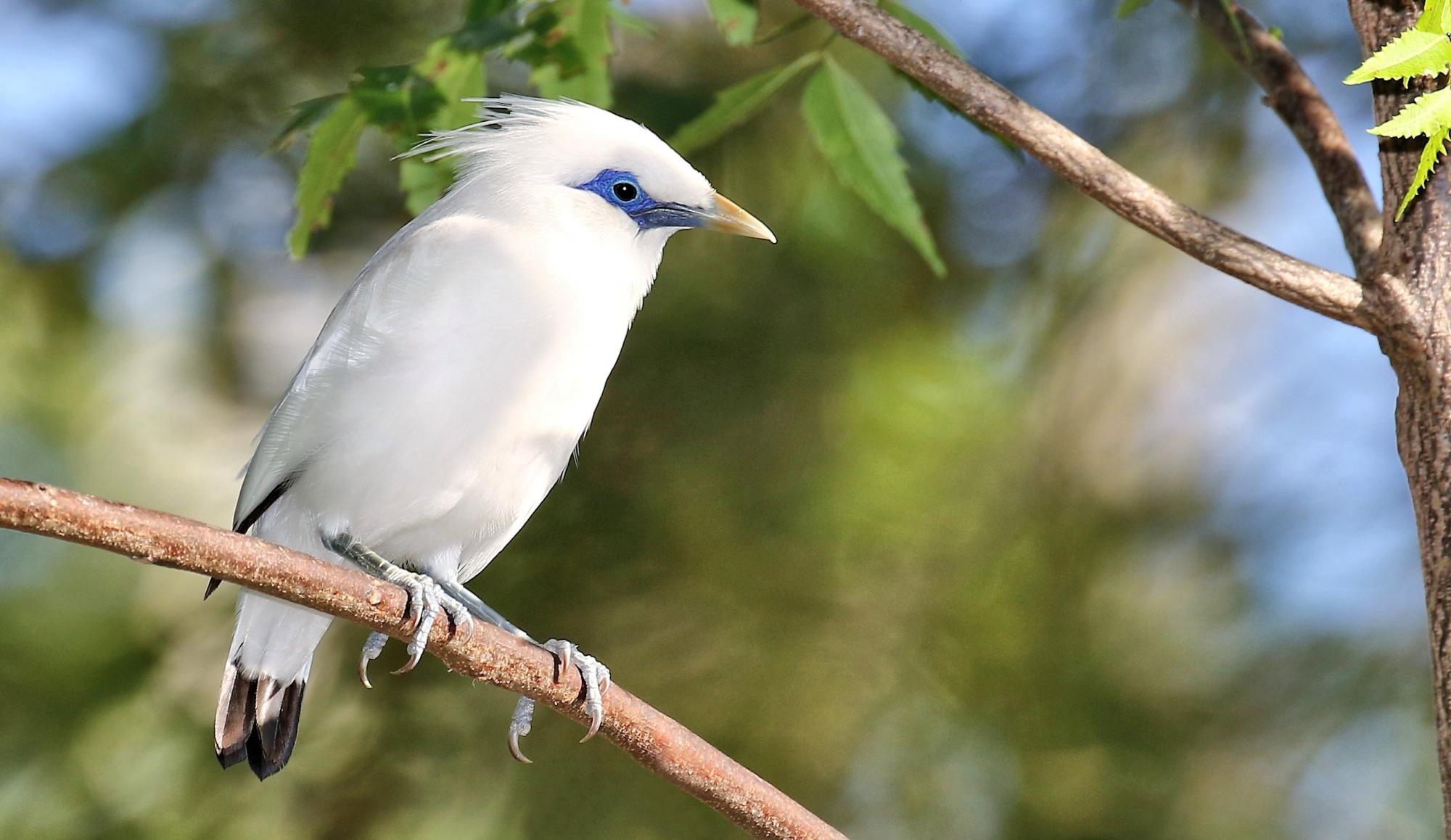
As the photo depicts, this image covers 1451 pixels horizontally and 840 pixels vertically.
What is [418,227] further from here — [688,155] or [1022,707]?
[1022,707]

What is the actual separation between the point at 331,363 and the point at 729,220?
0.73 meters

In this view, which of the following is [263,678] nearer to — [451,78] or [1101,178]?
[451,78]

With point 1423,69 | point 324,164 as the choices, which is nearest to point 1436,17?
point 1423,69

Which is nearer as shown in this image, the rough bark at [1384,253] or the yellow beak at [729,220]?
the rough bark at [1384,253]

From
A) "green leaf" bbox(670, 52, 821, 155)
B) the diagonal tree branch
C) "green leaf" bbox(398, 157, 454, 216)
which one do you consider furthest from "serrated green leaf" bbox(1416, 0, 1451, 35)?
"green leaf" bbox(398, 157, 454, 216)

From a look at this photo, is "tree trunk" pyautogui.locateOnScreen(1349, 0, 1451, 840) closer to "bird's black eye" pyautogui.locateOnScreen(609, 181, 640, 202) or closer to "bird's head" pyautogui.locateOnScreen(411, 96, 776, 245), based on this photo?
"bird's head" pyautogui.locateOnScreen(411, 96, 776, 245)

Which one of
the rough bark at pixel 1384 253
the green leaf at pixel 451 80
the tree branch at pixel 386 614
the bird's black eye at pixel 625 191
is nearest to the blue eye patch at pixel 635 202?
the bird's black eye at pixel 625 191

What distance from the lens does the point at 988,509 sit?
3.34m

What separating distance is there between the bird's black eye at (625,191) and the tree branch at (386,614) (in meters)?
0.91

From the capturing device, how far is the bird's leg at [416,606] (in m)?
1.73

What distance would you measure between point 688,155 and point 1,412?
72.5 inches

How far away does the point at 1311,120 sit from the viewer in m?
2.00

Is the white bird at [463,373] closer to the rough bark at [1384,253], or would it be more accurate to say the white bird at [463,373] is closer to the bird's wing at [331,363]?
the bird's wing at [331,363]

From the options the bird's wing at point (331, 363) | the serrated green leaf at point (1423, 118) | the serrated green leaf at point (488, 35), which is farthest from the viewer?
the bird's wing at point (331, 363)
